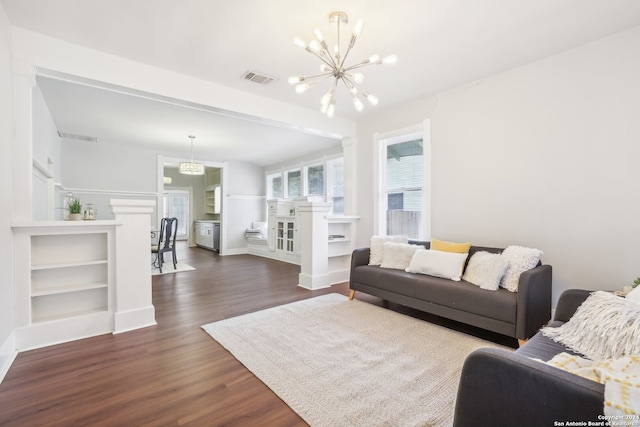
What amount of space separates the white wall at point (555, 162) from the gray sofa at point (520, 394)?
2.49m

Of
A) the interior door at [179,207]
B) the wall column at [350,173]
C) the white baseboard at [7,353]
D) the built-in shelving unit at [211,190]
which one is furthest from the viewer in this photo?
the interior door at [179,207]

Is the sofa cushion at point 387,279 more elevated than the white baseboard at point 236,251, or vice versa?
the sofa cushion at point 387,279

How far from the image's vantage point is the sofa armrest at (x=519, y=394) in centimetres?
84

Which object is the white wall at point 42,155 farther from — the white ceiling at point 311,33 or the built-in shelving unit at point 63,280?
the built-in shelving unit at point 63,280

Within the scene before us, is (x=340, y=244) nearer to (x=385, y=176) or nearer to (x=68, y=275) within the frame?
(x=385, y=176)

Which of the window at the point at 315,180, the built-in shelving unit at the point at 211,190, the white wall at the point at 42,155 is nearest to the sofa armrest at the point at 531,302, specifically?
the window at the point at 315,180

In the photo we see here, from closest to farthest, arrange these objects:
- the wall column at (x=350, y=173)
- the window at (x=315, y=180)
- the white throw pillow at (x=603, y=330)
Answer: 1. the white throw pillow at (x=603, y=330)
2. the wall column at (x=350, y=173)
3. the window at (x=315, y=180)

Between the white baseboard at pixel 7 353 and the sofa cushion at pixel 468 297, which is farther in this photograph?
the sofa cushion at pixel 468 297

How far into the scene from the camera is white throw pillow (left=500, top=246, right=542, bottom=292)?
2525mm

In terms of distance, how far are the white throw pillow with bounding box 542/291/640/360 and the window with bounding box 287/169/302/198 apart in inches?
252

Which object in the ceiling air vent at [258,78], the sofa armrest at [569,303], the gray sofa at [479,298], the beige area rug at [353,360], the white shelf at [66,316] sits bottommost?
the beige area rug at [353,360]

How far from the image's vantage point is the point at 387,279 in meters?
3.25

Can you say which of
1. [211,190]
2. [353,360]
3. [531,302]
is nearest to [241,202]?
[211,190]

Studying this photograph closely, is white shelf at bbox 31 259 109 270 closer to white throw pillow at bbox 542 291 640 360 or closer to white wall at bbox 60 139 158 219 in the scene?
white throw pillow at bbox 542 291 640 360
